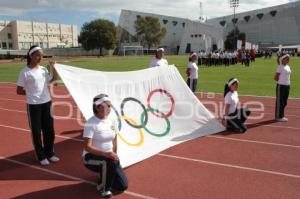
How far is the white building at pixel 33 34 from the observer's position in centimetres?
11131

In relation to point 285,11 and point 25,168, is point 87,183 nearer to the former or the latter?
point 25,168

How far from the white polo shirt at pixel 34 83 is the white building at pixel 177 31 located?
10124cm

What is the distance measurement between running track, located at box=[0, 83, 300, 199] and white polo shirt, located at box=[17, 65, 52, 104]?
115cm

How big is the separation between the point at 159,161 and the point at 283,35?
358 feet

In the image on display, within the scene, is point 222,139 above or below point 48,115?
below

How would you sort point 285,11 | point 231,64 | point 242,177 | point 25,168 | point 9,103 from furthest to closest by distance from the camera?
point 285,11 < point 231,64 < point 9,103 < point 25,168 < point 242,177

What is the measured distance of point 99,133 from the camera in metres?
4.80

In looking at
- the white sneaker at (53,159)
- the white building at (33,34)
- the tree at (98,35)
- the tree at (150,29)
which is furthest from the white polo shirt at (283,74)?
the white building at (33,34)

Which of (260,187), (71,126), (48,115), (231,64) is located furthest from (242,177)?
(231,64)

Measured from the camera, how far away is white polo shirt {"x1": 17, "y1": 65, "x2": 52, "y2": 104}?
5812 mm

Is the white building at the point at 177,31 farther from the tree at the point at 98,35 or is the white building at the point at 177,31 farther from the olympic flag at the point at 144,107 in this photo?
the olympic flag at the point at 144,107

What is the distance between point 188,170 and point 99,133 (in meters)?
1.71

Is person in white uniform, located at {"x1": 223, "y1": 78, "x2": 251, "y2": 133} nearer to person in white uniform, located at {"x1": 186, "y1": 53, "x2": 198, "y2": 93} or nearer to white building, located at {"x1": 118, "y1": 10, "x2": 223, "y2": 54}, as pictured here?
person in white uniform, located at {"x1": 186, "y1": 53, "x2": 198, "y2": 93}

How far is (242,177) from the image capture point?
536 cm
